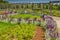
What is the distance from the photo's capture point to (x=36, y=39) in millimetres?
5816

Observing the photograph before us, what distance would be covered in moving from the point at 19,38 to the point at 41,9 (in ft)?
45.5

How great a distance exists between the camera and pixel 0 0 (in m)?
22.9

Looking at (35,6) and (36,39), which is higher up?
(36,39)

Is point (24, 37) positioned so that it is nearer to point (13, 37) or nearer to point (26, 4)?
point (13, 37)

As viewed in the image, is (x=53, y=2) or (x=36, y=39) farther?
(x=53, y=2)

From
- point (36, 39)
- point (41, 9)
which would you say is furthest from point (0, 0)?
point (36, 39)

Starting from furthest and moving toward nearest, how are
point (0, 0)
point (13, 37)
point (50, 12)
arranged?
point (0, 0), point (50, 12), point (13, 37)

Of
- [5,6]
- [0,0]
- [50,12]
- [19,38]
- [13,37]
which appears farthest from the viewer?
[0,0]

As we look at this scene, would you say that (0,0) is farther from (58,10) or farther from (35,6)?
(58,10)

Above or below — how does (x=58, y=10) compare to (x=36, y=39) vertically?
below

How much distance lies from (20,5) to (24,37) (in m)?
14.6

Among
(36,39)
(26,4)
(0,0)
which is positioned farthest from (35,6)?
(36,39)

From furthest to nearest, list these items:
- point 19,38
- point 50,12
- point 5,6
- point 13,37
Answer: point 5,6 < point 50,12 < point 13,37 < point 19,38

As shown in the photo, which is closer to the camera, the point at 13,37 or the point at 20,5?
the point at 13,37
